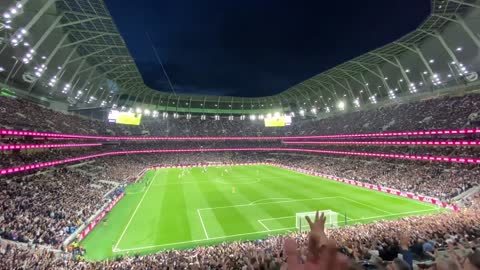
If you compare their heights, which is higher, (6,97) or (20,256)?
(6,97)

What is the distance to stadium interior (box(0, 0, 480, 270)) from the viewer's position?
51.3ft

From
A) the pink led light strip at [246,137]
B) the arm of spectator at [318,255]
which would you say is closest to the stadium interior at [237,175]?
the arm of spectator at [318,255]

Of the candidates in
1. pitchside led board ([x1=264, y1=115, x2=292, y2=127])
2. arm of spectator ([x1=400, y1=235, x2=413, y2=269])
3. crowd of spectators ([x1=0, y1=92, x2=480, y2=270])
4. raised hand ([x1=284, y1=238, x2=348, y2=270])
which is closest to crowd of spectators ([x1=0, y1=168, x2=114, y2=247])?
crowd of spectators ([x1=0, y1=92, x2=480, y2=270])

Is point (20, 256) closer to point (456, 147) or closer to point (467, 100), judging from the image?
point (456, 147)

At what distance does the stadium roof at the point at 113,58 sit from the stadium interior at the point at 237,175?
0.89ft

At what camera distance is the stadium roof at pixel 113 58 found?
33.4 meters

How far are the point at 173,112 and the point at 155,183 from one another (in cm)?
5634

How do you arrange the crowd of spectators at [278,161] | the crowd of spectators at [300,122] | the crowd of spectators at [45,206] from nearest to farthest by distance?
the crowd of spectators at [278,161]
the crowd of spectators at [45,206]
the crowd of spectators at [300,122]

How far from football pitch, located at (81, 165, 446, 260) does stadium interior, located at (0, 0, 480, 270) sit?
0.76ft

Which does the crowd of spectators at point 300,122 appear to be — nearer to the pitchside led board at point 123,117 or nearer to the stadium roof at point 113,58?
the stadium roof at point 113,58

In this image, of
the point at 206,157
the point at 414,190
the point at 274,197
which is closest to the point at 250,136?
the point at 206,157

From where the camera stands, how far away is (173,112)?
4072 inches

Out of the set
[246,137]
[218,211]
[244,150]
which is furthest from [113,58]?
[244,150]

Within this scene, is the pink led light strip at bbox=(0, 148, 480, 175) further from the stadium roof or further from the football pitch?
the stadium roof
